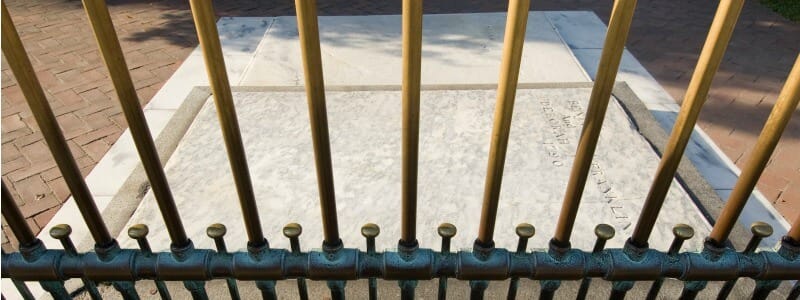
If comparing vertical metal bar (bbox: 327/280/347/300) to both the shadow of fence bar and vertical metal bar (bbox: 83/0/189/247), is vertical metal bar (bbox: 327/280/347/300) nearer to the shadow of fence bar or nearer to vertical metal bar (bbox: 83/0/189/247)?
the shadow of fence bar

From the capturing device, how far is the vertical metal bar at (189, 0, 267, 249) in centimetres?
77

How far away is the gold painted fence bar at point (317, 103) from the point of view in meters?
0.78

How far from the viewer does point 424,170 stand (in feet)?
10.1

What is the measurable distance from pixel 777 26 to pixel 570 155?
4448 millimetres

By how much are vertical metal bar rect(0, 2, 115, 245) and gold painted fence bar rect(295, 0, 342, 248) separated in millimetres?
439

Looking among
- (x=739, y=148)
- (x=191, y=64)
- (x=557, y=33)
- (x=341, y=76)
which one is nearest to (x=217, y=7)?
(x=191, y=64)

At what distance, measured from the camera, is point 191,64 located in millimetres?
4754

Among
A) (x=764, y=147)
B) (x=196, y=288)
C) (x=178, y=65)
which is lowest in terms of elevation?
(x=178, y=65)

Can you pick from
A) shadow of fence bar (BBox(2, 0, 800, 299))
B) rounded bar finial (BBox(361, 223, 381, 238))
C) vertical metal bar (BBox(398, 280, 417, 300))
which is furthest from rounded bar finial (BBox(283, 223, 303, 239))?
vertical metal bar (BBox(398, 280, 417, 300))

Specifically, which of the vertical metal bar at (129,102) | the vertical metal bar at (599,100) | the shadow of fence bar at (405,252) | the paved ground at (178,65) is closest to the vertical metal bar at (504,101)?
the shadow of fence bar at (405,252)

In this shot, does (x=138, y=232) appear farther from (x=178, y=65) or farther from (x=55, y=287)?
(x=178, y=65)

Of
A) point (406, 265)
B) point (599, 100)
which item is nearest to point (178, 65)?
point (406, 265)

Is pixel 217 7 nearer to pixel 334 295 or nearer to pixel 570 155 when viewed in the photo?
pixel 570 155

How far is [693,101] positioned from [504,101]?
1.04 ft
